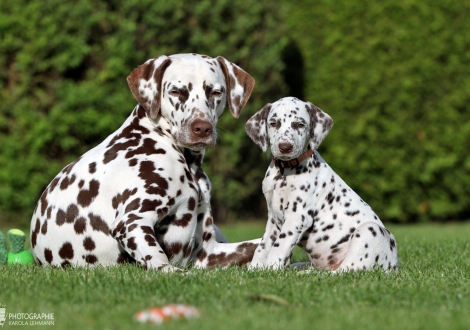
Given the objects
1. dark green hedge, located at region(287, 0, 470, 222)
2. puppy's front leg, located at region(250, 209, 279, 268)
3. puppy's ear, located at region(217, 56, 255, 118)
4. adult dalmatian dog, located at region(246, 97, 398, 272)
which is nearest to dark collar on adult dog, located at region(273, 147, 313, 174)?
adult dalmatian dog, located at region(246, 97, 398, 272)

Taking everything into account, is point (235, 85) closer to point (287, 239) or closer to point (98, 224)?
point (287, 239)

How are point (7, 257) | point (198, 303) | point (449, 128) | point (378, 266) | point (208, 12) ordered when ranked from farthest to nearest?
point (449, 128) → point (208, 12) → point (7, 257) → point (378, 266) → point (198, 303)

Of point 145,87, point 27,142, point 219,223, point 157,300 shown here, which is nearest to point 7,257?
point 145,87

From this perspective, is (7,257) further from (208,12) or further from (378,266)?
(208,12)

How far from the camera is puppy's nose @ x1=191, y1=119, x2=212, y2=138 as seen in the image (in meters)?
5.89

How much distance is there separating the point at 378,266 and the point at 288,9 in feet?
33.0

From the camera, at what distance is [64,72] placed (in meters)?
12.4

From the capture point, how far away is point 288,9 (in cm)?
1527

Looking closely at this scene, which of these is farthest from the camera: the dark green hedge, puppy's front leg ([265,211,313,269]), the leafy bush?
the dark green hedge

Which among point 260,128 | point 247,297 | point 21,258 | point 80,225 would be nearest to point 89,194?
point 80,225

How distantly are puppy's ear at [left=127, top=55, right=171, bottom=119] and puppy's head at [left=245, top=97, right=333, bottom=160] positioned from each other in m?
0.95

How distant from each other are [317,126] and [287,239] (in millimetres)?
1098

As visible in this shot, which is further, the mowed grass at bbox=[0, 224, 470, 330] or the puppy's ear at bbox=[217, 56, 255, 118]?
the puppy's ear at bbox=[217, 56, 255, 118]

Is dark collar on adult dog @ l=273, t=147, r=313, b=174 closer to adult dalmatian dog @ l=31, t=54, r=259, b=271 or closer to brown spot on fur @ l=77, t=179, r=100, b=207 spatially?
adult dalmatian dog @ l=31, t=54, r=259, b=271
